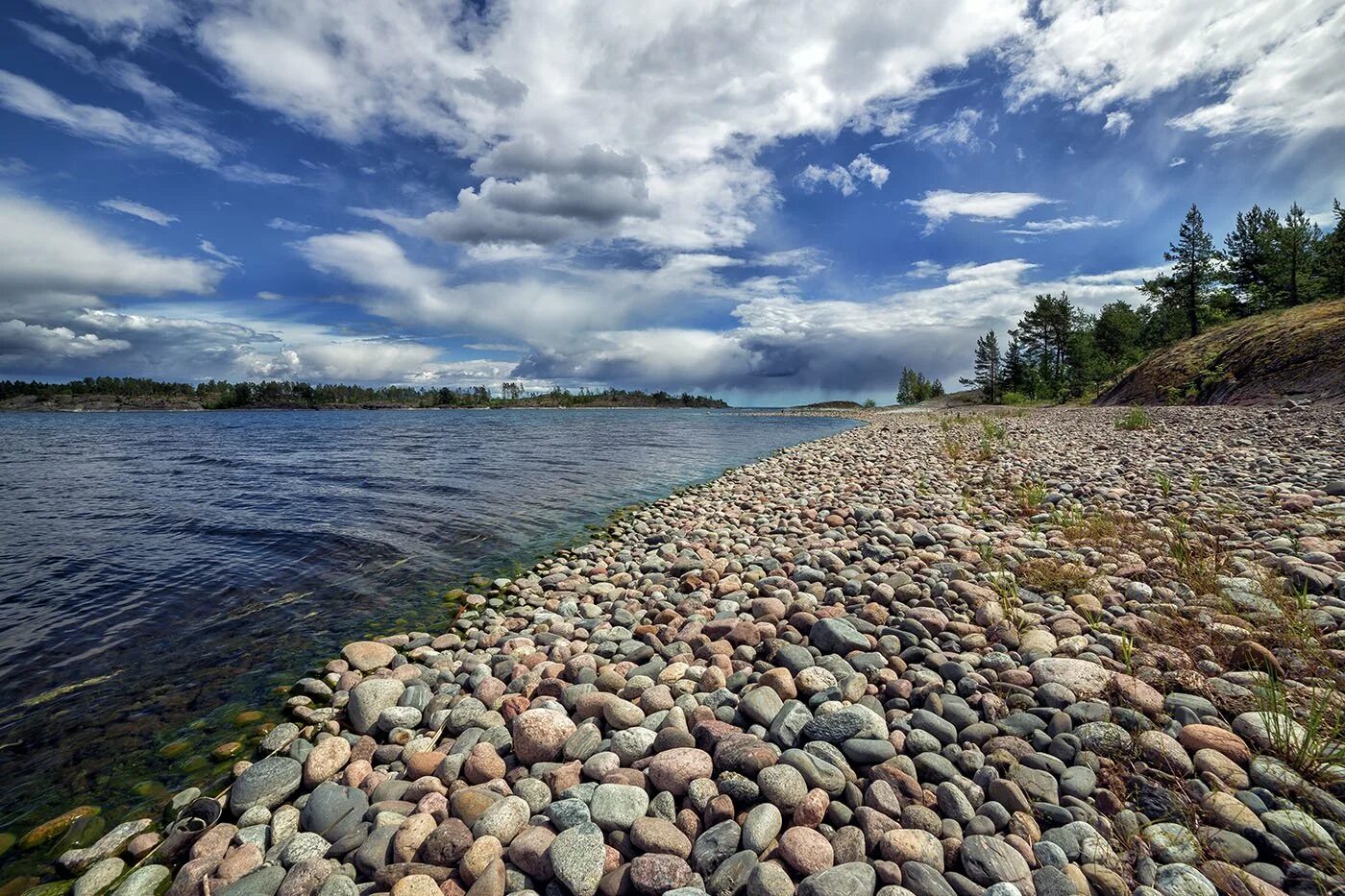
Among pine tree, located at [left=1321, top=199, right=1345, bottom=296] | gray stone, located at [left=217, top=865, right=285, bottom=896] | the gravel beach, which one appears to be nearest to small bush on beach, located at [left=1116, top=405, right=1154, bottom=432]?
the gravel beach

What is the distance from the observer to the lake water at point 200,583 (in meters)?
4.43

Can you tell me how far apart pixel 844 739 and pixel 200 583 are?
31.5ft

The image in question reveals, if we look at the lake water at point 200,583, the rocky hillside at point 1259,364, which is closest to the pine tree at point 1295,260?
the rocky hillside at point 1259,364

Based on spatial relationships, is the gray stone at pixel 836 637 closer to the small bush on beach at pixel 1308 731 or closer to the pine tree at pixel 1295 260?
the small bush on beach at pixel 1308 731

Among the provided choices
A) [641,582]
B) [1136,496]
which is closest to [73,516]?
[641,582]

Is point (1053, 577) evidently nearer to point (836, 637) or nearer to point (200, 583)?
point (836, 637)

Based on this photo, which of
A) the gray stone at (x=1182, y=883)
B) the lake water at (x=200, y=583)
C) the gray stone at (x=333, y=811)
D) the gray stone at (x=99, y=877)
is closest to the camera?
the gray stone at (x=1182, y=883)

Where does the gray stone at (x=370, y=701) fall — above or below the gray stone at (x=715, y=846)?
below

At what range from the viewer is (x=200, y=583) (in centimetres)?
808

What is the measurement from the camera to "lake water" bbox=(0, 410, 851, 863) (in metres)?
4.43

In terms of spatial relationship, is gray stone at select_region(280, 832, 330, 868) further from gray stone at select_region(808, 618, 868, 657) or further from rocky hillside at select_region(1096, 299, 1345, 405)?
rocky hillside at select_region(1096, 299, 1345, 405)

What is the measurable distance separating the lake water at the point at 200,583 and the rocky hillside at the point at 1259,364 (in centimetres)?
2721

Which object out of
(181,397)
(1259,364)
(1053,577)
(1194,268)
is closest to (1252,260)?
(1194,268)

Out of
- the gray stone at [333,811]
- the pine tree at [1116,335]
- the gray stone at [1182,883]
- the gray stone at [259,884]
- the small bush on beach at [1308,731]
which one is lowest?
the gray stone at [333,811]
